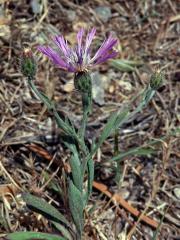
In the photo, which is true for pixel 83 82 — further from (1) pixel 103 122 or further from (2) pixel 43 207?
(1) pixel 103 122

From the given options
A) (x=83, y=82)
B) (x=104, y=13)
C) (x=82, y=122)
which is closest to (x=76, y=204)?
(x=82, y=122)

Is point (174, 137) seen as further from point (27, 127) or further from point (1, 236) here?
point (1, 236)

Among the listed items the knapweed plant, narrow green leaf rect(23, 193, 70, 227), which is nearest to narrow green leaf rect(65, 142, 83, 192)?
the knapweed plant

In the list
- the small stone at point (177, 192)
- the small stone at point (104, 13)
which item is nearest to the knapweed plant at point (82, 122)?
the small stone at point (177, 192)

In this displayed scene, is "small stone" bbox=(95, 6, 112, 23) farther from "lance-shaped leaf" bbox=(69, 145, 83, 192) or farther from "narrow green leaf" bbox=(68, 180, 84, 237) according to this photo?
"narrow green leaf" bbox=(68, 180, 84, 237)

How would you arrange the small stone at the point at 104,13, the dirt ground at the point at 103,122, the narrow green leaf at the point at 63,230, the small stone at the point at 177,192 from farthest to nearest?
the small stone at the point at 104,13 < the small stone at the point at 177,192 < the dirt ground at the point at 103,122 < the narrow green leaf at the point at 63,230

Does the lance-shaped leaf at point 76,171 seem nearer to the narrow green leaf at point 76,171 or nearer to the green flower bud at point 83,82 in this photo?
the narrow green leaf at point 76,171

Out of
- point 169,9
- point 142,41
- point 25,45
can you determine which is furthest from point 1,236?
point 169,9
